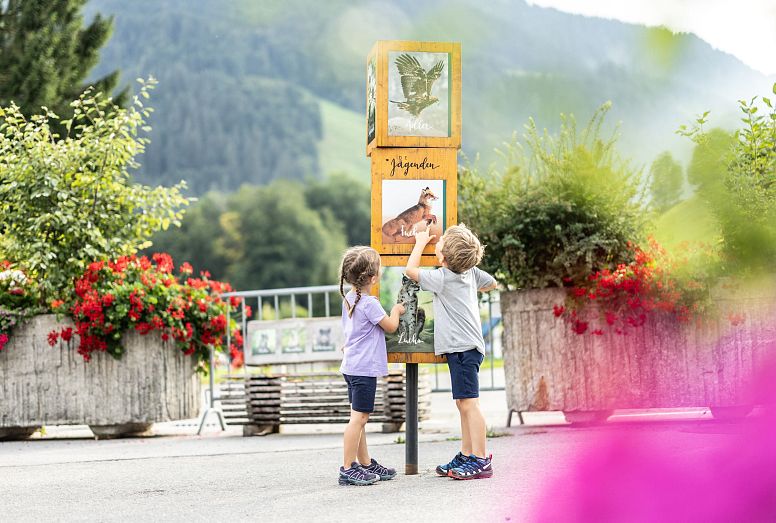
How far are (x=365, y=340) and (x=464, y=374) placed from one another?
0.55 metres

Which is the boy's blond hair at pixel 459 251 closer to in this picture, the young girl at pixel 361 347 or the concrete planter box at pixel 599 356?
the young girl at pixel 361 347

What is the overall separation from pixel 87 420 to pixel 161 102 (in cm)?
12772

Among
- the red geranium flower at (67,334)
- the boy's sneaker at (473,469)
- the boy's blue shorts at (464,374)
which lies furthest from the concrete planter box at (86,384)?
the boy's sneaker at (473,469)

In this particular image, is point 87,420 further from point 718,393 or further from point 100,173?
point 718,393

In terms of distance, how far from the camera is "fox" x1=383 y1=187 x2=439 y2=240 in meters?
5.73

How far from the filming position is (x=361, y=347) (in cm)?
545

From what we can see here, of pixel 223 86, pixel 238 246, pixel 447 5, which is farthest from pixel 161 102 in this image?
pixel 447 5

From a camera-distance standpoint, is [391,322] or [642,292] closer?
[391,322]

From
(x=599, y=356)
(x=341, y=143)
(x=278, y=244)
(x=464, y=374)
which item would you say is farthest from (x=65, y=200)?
(x=341, y=143)

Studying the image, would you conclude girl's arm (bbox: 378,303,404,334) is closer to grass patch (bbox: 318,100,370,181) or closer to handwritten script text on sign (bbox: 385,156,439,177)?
handwritten script text on sign (bbox: 385,156,439,177)

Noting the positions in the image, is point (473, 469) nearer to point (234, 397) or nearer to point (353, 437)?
point (353, 437)

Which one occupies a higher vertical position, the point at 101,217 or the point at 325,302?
the point at 101,217

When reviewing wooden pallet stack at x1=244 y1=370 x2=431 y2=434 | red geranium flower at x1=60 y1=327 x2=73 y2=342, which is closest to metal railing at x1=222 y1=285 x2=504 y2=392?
wooden pallet stack at x1=244 y1=370 x2=431 y2=434

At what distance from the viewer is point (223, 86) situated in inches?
5502
